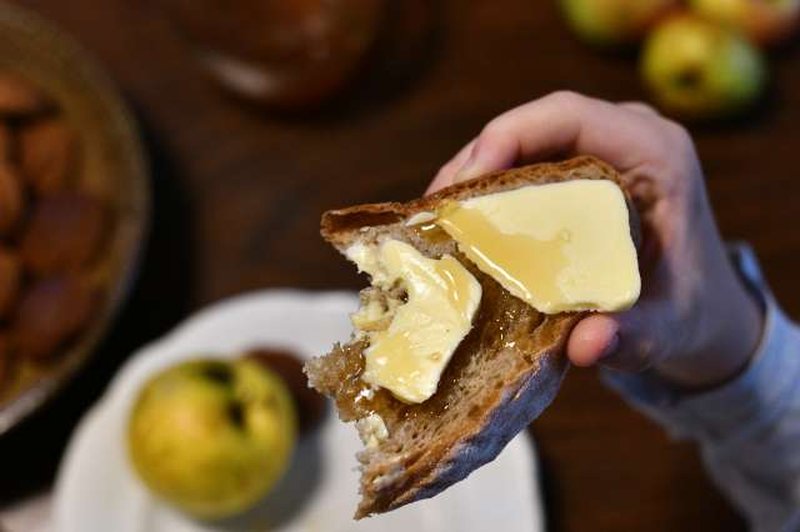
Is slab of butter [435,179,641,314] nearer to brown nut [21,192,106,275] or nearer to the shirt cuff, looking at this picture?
the shirt cuff

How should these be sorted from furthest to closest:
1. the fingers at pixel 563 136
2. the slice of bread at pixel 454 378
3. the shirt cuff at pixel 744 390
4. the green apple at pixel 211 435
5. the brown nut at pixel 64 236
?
1. the brown nut at pixel 64 236
2. the green apple at pixel 211 435
3. the shirt cuff at pixel 744 390
4. the fingers at pixel 563 136
5. the slice of bread at pixel 454 378

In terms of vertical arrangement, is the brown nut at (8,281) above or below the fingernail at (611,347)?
below

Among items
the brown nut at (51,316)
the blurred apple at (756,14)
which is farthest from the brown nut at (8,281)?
the blurred apple at (756,14)

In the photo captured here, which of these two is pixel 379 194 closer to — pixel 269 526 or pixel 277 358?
pixel 277 358

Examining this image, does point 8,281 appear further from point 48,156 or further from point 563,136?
point 563,136

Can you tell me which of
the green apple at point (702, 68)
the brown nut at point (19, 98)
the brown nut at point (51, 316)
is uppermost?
the green apple at point (702, 68)

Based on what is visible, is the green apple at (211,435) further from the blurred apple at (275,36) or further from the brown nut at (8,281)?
the blurred apple at (275,36)

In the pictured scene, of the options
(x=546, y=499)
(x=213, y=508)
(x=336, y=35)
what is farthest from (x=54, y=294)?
(x=546, y=499)
